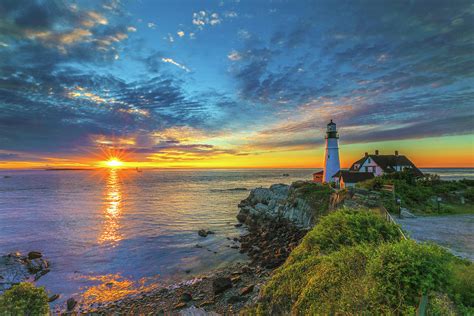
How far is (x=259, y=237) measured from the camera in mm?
21188

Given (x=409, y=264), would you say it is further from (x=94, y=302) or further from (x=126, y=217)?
(x=126, y=217)

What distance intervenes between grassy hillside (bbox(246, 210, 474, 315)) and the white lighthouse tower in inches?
1254

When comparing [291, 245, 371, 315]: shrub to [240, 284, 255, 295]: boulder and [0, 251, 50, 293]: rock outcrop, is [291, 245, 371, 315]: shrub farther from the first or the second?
[0, 251, 50, 293]: rock outcrop

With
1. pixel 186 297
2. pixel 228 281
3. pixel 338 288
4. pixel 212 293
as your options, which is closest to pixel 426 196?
pixel 228 281

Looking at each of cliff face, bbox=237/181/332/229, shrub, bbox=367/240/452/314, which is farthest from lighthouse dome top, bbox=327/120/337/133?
shrub, bbox=367/240/452/314

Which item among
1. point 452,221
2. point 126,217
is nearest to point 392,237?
point 452,221

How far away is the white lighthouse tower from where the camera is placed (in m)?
37.3

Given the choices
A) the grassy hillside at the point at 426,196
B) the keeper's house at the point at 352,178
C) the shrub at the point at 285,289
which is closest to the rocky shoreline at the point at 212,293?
the shrub at the point at 285,289

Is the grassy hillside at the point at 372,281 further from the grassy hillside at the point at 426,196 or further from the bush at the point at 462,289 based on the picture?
the grassy hillside at the point at 426,196

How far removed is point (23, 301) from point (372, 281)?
24.8ft

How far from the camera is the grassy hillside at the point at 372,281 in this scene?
3.94m

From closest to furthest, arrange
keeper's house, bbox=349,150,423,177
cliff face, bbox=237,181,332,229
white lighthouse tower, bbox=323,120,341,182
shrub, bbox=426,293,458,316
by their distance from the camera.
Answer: shrub, bbox=426,293,458,316 < cliff face, bbox=237,181,332,229 < keeper's house, bbox=349,150,423,177 < white lighthouse tower, bbox=323,120,341,182

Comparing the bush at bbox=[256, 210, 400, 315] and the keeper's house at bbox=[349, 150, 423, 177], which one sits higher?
the keeper's house at bbox=[349, 150, 423, 177]

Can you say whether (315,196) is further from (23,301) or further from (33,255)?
(33,255)
